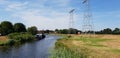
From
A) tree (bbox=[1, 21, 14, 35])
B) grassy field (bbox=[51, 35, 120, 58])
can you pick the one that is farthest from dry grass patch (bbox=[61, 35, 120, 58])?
tree (bbox=[1, 21, 14, 35])

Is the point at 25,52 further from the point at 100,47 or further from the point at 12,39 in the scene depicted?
the point at 12,39

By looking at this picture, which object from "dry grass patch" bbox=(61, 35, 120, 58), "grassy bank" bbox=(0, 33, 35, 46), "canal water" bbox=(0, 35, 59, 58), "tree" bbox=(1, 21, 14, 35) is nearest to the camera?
"dry grass patch" bbox=(61, 35, 120, 58)

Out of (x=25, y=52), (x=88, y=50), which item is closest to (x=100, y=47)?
(x=88, y=50)

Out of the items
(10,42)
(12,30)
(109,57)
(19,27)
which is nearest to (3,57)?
(109,57)

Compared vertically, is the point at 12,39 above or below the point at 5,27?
below

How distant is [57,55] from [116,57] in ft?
36.2

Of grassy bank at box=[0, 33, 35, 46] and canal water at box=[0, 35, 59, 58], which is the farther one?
grassy bank at box=[0, 33, 35, 46]

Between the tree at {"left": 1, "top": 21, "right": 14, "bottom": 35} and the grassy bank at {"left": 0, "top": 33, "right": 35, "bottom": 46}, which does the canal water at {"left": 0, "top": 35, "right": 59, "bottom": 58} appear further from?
the tree at {"left": 1, "top": 21, "right": 14, "bottom": 35}

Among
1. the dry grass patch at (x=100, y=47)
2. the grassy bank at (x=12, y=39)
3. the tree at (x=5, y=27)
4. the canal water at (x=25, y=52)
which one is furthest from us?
the tree at (x=5, y=27)

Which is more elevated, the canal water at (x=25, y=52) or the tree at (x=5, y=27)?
the tree at (x=5, y=27)

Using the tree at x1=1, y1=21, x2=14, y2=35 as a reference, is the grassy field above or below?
below

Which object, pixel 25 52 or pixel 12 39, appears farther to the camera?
pixel 12 39

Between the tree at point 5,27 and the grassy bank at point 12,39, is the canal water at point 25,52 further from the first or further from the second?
the tree at point 5,27

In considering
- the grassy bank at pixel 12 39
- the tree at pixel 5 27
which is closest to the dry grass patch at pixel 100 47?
the grassy bank at pixel 12 39
